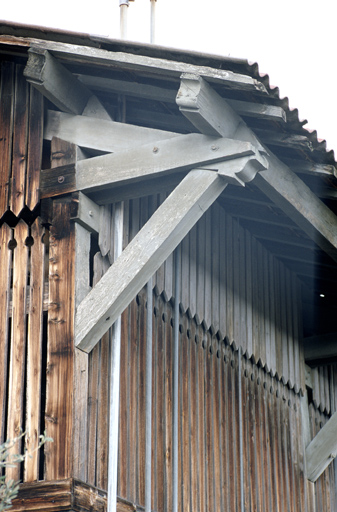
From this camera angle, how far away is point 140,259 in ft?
21.2

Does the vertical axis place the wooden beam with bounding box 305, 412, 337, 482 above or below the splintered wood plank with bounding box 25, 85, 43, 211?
below

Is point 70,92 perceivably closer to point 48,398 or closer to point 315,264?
point 48,398

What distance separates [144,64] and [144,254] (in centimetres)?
125

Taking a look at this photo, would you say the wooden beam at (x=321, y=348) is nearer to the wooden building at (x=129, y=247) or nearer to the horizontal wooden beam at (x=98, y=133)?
the wooden building at (x=129, y=247)

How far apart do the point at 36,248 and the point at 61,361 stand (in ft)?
2.97

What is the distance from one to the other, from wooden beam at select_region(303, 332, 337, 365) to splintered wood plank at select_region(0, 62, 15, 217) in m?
4.66

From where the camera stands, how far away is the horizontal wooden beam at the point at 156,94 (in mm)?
6449

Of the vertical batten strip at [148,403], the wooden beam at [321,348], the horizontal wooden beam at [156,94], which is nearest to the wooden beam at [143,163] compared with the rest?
the horizontal wooden beam at [156,94]

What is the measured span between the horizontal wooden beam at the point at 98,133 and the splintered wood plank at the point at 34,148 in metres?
0.07

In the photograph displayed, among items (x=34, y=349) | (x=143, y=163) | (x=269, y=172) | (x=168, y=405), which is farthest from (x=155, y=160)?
(x=168, y=405)

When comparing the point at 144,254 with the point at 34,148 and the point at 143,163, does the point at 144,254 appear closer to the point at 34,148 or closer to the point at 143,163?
the point at 143,163

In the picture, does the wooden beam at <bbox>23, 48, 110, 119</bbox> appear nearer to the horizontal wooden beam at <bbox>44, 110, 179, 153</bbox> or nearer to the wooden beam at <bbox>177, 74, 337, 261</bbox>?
the horizontal wooden beam at <bbox>44, 110, 179, 153</bbox>

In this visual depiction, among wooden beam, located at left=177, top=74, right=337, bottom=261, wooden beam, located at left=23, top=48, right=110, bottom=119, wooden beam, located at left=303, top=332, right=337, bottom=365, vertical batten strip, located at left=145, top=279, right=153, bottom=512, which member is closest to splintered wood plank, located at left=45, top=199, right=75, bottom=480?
wooden beam, located at left=23, top=48, right=110, bottom=119

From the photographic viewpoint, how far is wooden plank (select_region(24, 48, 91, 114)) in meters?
6.64
